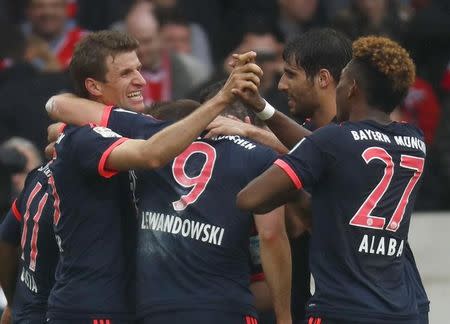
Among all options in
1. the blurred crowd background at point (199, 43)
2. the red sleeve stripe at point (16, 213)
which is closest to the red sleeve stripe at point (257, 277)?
the red sleeve stripe at point (16, 213)

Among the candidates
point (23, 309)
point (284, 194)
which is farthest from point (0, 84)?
point (284, 194)

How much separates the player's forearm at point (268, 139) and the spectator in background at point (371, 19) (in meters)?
4.77

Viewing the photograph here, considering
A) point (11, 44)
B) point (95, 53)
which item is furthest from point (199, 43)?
point (95, 53)

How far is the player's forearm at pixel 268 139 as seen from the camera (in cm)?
666

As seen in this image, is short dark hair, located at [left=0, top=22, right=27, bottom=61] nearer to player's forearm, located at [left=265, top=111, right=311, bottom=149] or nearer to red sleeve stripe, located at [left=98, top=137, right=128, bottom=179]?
player's forearm, located at [left=265, top=111, right=311, bottom=149]

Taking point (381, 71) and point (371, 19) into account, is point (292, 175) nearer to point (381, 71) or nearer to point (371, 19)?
point (381, 71)

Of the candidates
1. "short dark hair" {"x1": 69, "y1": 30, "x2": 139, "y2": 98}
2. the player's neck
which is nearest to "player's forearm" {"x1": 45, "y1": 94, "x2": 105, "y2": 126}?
"short dark hair" {"x1": 69, "y1": 30, "x2": 139, "y2": 98}

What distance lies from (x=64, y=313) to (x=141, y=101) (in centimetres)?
106

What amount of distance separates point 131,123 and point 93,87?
0.99 ft

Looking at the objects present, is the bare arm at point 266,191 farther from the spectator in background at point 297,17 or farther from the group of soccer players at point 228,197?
the spectator in background at point 297,17

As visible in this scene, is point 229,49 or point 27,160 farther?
point 229,49

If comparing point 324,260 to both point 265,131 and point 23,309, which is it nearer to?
point 265,131

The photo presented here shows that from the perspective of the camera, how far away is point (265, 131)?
6.76m

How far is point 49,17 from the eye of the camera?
459 inches
